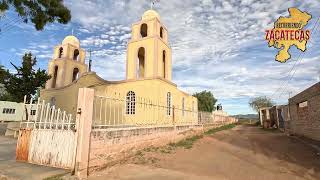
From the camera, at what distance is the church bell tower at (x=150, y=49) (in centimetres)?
1889

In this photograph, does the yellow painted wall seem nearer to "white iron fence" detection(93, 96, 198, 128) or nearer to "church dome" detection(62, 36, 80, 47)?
"white iron fence" detection(93, 96, 198, 128)

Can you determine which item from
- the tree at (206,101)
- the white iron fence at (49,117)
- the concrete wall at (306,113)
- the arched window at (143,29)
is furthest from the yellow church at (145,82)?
the tree at (206,101)

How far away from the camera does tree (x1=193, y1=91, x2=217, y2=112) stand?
207 feet

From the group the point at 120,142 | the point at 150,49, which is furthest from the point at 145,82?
the point at 120,142

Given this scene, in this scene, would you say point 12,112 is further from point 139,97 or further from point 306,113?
point 306,113

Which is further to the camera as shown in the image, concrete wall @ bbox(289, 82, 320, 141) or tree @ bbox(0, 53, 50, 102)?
tree @ bbox(0, 53, 50, 102)

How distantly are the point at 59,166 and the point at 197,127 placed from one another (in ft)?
43.9

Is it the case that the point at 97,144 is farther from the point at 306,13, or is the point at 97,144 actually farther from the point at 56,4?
the point at 306,13

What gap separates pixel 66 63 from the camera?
1064 inches

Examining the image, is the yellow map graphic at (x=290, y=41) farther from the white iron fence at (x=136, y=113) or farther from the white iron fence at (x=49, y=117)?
the white iron fence at (x=49, y=117)
